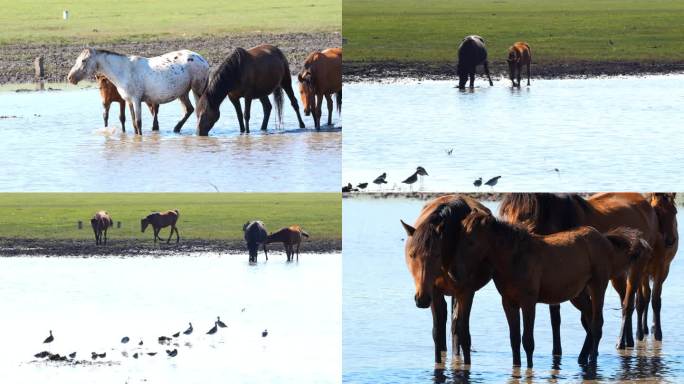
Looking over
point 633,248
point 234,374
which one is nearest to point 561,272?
point 633,248

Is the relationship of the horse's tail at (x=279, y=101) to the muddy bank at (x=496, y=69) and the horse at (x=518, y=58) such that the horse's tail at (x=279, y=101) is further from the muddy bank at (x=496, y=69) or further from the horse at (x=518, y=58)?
the muddy bank at (x=496, y=69)

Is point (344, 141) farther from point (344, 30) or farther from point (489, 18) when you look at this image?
point (489, 18)

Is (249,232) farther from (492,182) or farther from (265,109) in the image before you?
Answer: (492,182)

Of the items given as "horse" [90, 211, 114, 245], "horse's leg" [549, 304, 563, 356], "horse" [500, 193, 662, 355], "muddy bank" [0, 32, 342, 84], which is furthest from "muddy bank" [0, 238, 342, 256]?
"horse's leg" [549, 304, 563, 356]

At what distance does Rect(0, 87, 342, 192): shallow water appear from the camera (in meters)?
16.3

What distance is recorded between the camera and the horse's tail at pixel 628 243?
37.3 feet

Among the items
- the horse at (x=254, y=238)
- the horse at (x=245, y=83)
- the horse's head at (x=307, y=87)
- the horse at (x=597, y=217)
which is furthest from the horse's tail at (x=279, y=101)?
the horse at (x=597, y=217)

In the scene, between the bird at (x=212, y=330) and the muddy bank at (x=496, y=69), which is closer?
the bird at (x=212, y=330)

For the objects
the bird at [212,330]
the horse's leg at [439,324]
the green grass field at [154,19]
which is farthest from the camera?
the green grass field at [154,19]

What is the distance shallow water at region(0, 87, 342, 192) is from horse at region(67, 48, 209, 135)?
45 cm

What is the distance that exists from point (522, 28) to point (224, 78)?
2125cm

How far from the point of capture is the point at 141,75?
17.8 metres

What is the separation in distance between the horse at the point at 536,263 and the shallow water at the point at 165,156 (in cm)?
510

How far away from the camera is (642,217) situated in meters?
12.9
